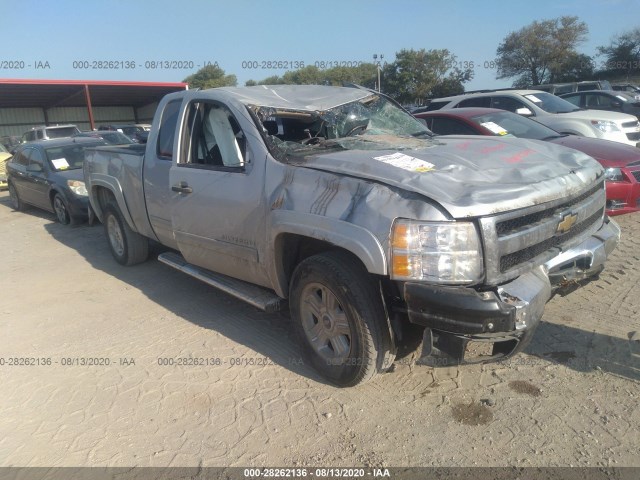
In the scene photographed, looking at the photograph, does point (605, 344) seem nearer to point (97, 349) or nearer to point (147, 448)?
point (147, 448)

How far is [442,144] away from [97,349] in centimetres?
323

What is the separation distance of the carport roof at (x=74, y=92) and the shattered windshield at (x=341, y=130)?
87.4 ft

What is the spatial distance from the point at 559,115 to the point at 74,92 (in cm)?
2942

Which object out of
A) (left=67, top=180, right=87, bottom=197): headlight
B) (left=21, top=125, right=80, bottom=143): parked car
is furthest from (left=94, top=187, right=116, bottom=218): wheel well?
(left=21, top=125, right=80, bottom=143): parked car

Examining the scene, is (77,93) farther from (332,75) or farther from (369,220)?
(369,220)

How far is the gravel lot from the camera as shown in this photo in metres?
2.91

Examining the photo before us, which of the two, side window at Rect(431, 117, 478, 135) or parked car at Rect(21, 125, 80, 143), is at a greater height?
side window at Rect(431, 117, 478, 135)

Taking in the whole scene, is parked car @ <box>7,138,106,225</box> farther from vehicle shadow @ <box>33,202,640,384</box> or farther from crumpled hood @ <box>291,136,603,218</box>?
crumpled hood @ <box>291,136,603,218</box>

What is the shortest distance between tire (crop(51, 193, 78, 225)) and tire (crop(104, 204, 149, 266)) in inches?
117

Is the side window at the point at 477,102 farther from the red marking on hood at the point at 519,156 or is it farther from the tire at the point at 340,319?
the tire at the point at 340,319

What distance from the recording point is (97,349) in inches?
172

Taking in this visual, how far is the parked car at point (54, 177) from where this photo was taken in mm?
9148

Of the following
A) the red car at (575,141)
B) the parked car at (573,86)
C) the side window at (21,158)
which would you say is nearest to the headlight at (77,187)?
the side window at (21,158)

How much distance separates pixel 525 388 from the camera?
336cm
